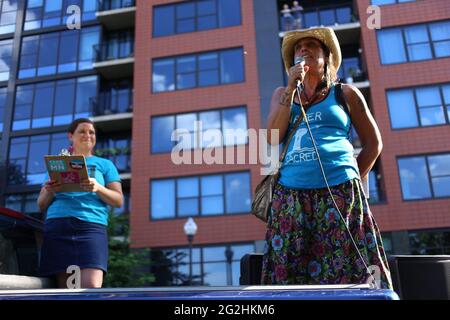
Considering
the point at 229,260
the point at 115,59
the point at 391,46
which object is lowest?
the point at 229,260

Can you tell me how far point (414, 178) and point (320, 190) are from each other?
15073mm

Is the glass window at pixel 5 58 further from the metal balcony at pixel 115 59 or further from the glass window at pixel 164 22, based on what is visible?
the metal balcony at pixel 115 59

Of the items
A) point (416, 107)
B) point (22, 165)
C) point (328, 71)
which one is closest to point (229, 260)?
point (416, 107)

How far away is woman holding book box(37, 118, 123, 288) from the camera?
7.32ft

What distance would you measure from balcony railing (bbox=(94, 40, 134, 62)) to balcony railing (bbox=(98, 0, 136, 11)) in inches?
58.2

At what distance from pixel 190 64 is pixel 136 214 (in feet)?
20.8

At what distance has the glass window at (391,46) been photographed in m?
16.5

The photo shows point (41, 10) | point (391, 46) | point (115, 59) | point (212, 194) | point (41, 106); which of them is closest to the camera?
point (41, 10)

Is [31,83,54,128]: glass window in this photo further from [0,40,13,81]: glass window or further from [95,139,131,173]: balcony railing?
[95,139,131,173]: balcony railing

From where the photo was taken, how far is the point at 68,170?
85.8 inches

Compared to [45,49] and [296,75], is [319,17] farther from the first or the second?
[296,75]

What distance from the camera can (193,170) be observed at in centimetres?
1716

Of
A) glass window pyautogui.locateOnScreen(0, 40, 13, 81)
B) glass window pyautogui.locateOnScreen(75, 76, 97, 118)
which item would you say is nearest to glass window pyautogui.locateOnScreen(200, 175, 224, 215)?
glass window pyautogui.locateOnScreen(75, 76, 97, 118)

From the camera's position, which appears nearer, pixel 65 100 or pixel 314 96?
pixel 314 96
